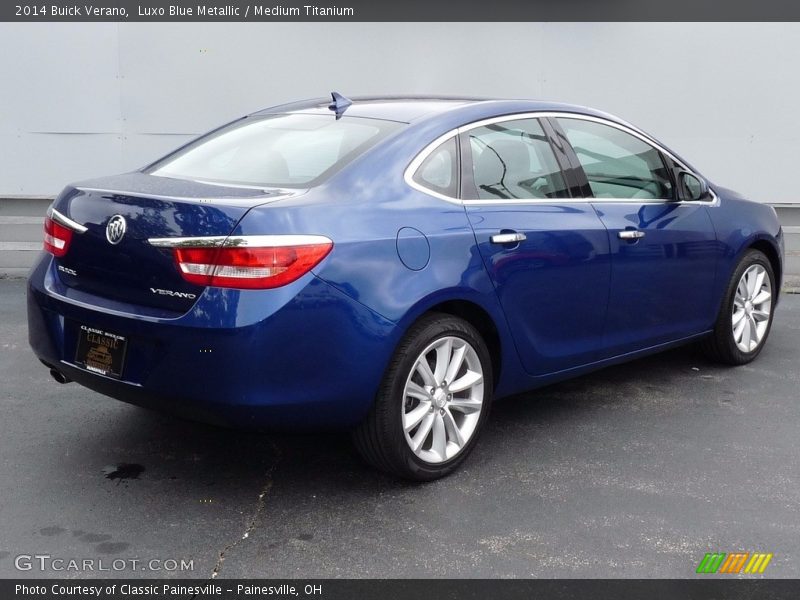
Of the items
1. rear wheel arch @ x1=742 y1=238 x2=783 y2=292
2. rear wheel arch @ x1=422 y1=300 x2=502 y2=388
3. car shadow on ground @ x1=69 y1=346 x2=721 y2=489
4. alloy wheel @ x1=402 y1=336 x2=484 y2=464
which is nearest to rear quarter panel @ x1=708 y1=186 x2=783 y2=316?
rear wheel arch @ x1=742 y1=238 x2=783 y2=292

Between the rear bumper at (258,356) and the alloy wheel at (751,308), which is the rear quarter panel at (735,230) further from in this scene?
the rear bumper at (258,356)

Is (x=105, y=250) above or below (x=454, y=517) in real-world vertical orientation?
above

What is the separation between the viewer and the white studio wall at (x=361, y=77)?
8.41 meters

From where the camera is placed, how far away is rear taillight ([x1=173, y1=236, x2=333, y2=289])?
136 inches

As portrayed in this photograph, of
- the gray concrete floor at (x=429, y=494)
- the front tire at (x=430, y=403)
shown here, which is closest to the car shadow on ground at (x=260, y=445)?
the gray concrete floor at (x=429, y=494)

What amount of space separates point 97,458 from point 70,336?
0.73m

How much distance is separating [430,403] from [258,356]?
86 cm

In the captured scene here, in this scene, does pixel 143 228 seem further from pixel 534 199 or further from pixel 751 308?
pixel 751 308

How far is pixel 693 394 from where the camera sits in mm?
5484

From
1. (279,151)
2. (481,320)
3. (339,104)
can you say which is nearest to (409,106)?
(339,104)

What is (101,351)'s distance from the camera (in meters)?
3.77

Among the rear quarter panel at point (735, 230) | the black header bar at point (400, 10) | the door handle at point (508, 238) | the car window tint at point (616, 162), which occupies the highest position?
the black header bar at point (400, 10)

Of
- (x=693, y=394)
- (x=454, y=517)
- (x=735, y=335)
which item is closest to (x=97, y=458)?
(x=454, y=517)
